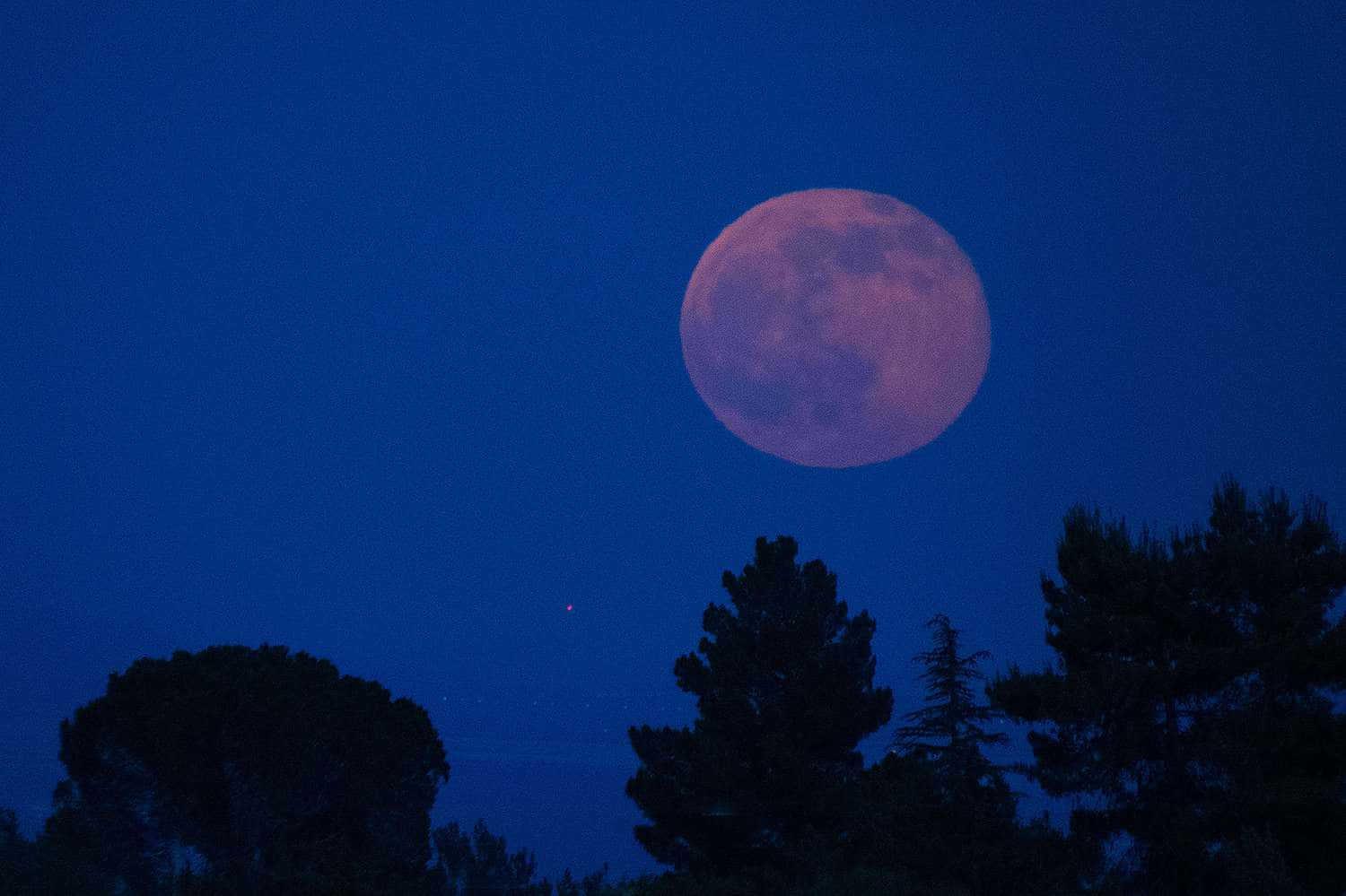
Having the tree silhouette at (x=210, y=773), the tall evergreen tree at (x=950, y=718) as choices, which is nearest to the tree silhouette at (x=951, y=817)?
the tall evergreen tree at (x=950, y=718)

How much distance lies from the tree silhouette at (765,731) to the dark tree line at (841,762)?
3.0 inches

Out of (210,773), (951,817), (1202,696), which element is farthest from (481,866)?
(1202,696)

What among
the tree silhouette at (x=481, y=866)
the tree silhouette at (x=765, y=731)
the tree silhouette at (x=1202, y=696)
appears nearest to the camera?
the tree silhouette at (x=1202, y=696)

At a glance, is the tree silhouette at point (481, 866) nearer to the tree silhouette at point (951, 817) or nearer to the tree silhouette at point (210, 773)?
the tree silhouette at point (210, 773)

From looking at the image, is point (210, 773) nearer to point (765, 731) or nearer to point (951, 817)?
point (765, 731)

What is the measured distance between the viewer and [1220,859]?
61.0 ft

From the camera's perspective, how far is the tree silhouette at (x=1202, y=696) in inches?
744

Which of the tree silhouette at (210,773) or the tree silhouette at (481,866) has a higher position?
the tree silhouette at (210,773)

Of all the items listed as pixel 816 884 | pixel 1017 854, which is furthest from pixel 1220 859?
pixel 816 884

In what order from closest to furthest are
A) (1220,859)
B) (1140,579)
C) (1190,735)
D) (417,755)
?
1. (1220,859)
2. (1190,735)
3. (1140,579)
4. (417,755)

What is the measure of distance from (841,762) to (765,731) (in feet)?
8.34

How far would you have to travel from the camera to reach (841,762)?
28.2m

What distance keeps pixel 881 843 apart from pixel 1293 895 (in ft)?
34.0

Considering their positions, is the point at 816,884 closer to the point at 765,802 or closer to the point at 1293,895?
the point at 1293,895
